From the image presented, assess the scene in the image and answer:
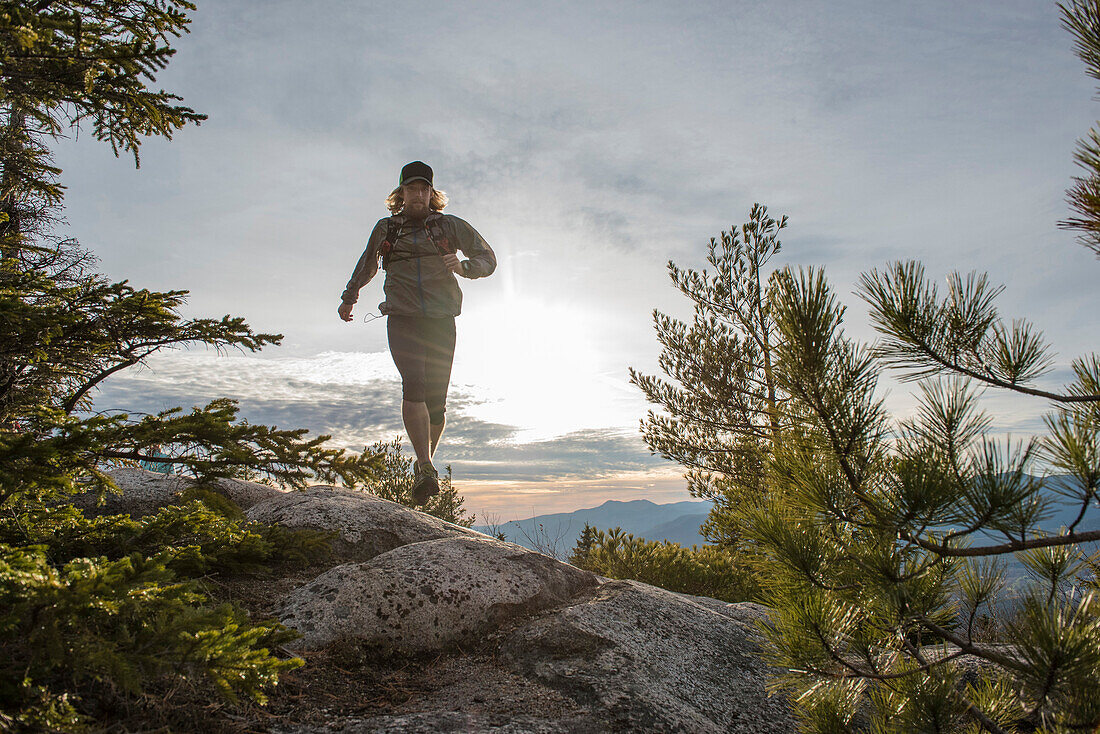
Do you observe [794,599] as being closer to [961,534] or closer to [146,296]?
[961,534]

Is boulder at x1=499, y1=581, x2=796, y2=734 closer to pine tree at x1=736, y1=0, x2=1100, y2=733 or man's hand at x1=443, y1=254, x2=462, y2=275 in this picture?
pine tree at x1=736, y1=0, x2=1100, y2=733

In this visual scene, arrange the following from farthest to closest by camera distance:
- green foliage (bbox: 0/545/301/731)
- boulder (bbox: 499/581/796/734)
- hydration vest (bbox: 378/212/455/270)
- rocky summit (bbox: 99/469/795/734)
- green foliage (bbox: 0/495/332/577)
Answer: hydration vest (bbox: 378/212/455/270) < green foliage (bbox: 0/495/332/577) < boulder (bbox: 499/581/796/734) < rocky summit (bbox: 99/469/795/734) < green foliage (bbox: 0/545/301/731)

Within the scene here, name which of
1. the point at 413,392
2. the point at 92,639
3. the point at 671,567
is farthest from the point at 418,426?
the point at 92,639

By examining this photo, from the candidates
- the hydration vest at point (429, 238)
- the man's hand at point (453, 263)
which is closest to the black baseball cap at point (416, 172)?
the hydration vest at point (429, 238)

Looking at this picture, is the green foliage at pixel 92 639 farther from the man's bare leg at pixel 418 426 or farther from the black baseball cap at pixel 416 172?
the black baseball cap at pixel 416 172

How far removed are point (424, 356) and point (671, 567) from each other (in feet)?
13.6

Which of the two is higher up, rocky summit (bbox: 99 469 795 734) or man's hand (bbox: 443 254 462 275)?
man's hand (bbox: 443 254 462 275)

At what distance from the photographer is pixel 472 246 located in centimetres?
688

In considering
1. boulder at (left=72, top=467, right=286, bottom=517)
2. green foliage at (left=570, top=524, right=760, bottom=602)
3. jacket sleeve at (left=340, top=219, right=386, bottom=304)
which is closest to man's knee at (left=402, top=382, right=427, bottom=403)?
jacket sleeve at (left=340, top=219, right=386, bottom=304)

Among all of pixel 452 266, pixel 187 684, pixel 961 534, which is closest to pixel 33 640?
pixel 187 684

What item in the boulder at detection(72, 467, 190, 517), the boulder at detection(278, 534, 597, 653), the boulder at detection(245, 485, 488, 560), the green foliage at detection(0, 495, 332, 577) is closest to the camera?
the green foliage at detection(0, 495, 332, 577)

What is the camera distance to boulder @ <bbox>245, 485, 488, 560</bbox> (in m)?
5.04

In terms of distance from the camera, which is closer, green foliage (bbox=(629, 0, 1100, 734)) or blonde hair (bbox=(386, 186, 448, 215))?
green foliage (bbox=(629, 0, 1100, 734))

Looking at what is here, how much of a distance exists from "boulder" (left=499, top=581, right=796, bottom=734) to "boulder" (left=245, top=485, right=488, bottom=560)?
1.98 metres
